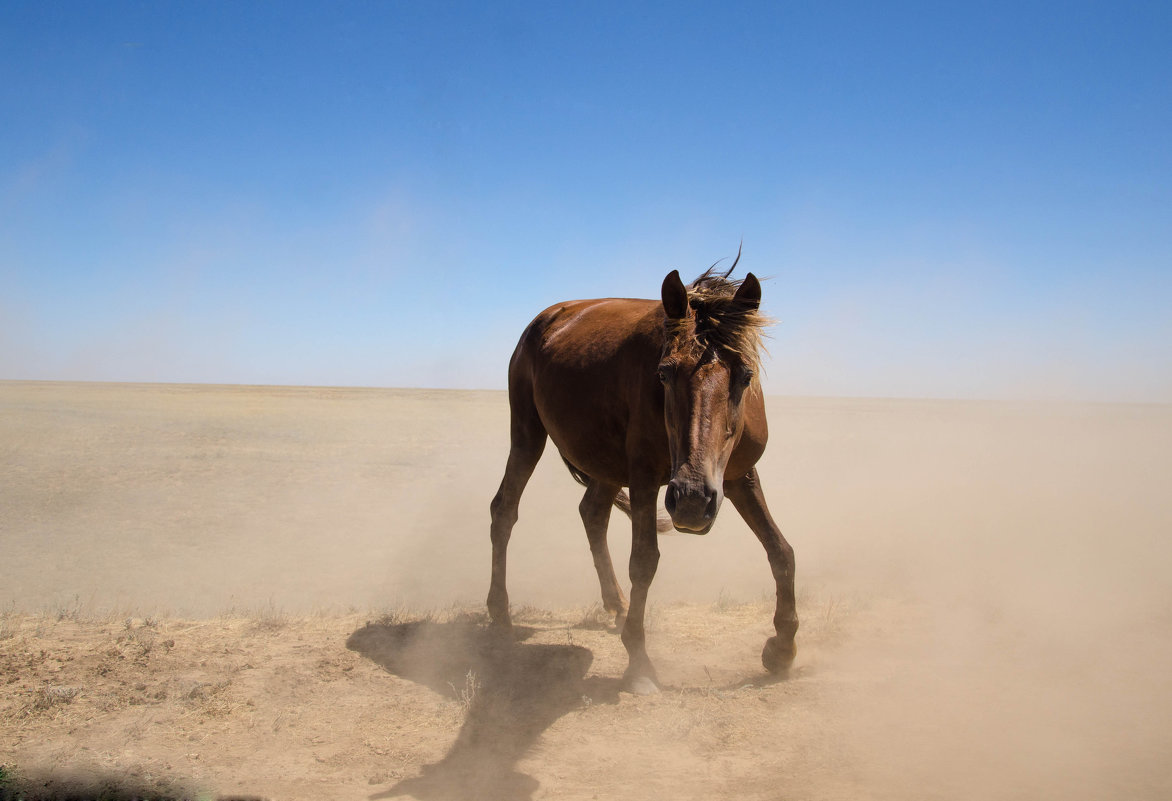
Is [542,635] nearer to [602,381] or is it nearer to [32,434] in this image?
[602,381]

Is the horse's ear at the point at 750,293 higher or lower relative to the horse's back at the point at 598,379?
higher

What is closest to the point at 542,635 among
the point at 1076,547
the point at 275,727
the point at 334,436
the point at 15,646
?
the point at 275,727

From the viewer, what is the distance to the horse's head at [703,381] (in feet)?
10.4

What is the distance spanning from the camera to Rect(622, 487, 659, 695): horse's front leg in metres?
4.20

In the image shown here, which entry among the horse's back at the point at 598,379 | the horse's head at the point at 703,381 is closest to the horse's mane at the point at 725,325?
the horse's head at the point at 703,381

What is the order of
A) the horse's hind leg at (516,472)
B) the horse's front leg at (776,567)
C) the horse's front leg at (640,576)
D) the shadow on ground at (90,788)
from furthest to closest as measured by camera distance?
the horse's hind leg at (516,472) → the horse's front leg at (776,567) → the horse's front leg at (640,576) → the shadow on ground at (90,788)

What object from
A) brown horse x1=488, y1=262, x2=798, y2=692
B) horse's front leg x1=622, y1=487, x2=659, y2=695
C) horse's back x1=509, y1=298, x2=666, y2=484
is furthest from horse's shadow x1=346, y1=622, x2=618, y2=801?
horse's back x1=509, y1=298, x2=666, y2=484

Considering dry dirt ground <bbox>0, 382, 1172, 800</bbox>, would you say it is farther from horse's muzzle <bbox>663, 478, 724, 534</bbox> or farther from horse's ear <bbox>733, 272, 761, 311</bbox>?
horse's ear <bbox>733, 272, 761, 311</bbox>

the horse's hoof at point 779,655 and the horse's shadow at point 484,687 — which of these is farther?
the horse's hoof at point 779,655

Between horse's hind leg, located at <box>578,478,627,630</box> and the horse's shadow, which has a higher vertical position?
horse's hind leg, located at <box>578,478,627,630</box>

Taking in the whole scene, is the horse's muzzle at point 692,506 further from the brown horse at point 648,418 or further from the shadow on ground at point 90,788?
the shadow on ground at point 90,788

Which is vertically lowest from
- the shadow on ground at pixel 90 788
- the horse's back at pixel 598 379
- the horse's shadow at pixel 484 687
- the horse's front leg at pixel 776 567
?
the horse's shadow at pixel 484 687

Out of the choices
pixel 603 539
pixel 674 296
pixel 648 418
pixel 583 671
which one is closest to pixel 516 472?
pixel 603 539

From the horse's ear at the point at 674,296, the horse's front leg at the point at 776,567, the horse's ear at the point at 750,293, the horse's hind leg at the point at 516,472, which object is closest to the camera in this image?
the horse's ear at the point at 674,296
